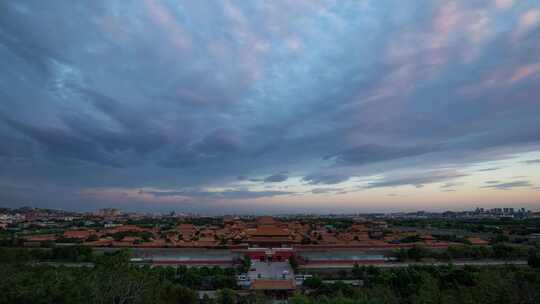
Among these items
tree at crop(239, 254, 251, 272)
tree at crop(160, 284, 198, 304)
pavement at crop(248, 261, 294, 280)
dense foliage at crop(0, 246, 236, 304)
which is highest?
dense foliage at crop(0, 246, 236, 304)

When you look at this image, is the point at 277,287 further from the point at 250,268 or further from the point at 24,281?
the point at 24,281

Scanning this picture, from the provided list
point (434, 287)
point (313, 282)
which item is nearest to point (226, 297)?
point (313, 282)

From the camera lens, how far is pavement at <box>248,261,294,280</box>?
61.7 ft

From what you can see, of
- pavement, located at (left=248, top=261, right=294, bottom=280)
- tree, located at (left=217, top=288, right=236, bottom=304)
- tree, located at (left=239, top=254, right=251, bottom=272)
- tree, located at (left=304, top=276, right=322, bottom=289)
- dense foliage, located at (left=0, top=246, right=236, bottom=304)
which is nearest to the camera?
dense foliage, located at (left=0, top=246, right=236, bottom=304)

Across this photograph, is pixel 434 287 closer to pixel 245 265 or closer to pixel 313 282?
pixel 313 282

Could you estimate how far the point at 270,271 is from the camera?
67.4 feet

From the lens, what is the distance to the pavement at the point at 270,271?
741 inches

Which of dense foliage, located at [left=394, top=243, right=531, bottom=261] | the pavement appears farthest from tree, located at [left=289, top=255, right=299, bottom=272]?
dense foliage, located at [left=394, top=243, right=531, bottom=261]

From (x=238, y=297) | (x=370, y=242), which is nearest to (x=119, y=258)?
(x=238, y=297)

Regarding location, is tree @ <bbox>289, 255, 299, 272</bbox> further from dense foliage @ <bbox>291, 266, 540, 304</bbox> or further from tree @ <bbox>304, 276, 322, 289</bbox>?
dense foliage @ <bbox>291, 266, 540, 304</bbox>

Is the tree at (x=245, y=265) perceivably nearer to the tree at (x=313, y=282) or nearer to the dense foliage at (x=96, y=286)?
the tree at (x=313, y=282)

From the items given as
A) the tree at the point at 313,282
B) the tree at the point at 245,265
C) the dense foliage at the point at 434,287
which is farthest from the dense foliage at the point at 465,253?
the tree at the point at 245,265

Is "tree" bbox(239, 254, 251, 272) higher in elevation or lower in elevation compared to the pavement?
higher

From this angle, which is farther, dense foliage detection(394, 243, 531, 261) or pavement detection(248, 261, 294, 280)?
dense foliage detection(394, 243, 531, 261)
